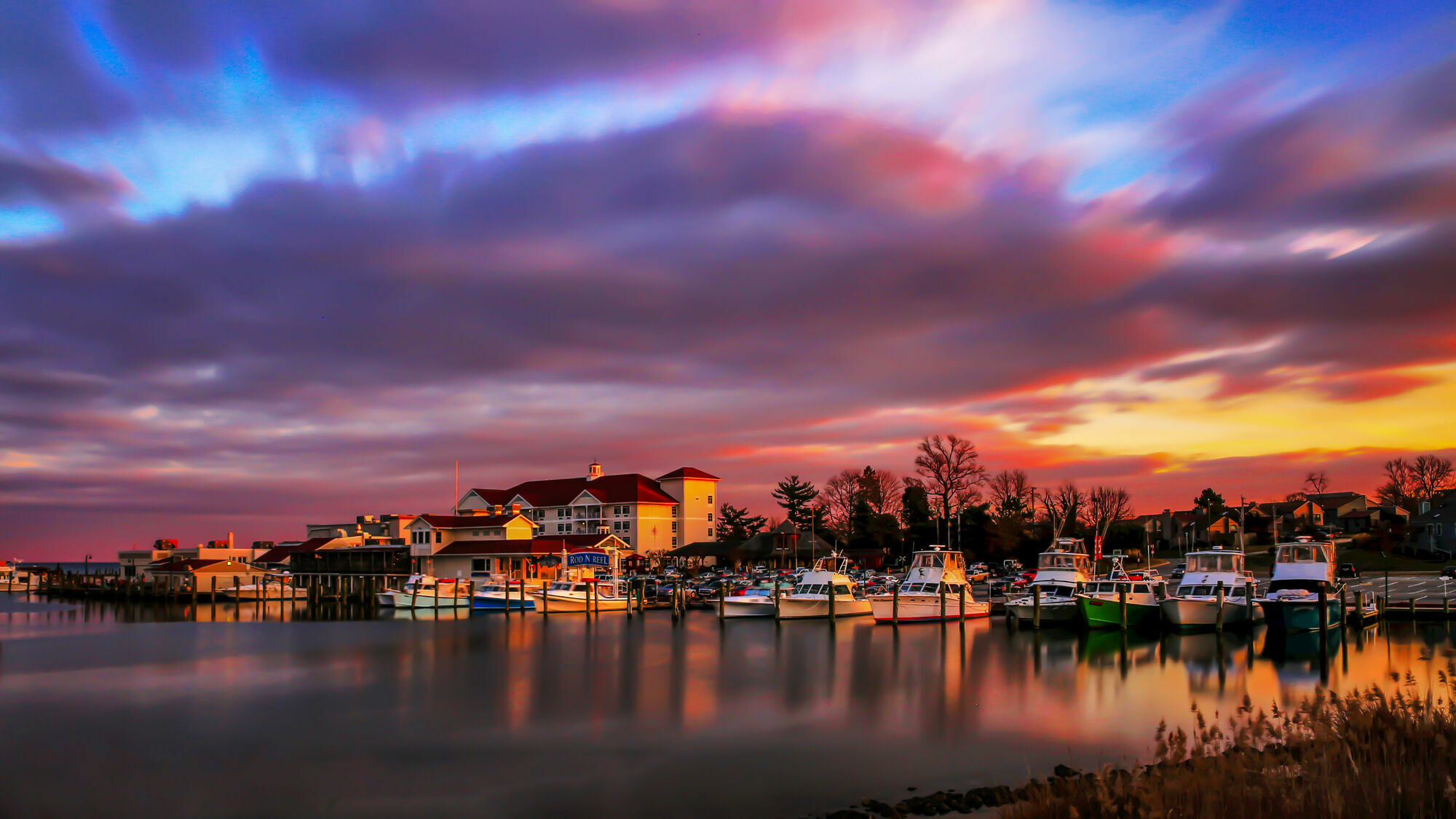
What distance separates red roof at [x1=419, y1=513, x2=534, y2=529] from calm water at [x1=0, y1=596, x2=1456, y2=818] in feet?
118

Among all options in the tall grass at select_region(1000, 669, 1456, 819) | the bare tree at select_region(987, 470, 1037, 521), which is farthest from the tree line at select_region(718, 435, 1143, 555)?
the tall grass at select_region(1000, 669, 1456, 819)

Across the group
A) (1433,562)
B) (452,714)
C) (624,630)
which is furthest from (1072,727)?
(1433,562)

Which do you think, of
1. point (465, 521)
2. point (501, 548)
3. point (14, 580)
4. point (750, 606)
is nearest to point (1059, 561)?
point (750, 606)

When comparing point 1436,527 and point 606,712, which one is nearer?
point 606,712

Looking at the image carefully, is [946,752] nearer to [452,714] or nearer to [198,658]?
[452,714]

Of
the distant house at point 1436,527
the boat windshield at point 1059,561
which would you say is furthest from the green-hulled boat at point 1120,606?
the distant house at point 1436,527

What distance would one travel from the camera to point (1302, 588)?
44.3 meters

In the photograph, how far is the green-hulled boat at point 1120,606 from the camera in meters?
46.2

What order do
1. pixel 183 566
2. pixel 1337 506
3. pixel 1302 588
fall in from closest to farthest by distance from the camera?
1. pixel 1302 588
2. pixel 183 566
3. pixel 1337 506

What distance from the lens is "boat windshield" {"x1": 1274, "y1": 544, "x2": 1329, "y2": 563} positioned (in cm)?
4609

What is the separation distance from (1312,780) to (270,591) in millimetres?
94076

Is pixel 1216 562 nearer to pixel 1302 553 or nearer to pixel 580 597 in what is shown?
pixel 1302 553

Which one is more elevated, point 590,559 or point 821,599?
point 590,559

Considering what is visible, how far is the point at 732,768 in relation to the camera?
20.9 meters
